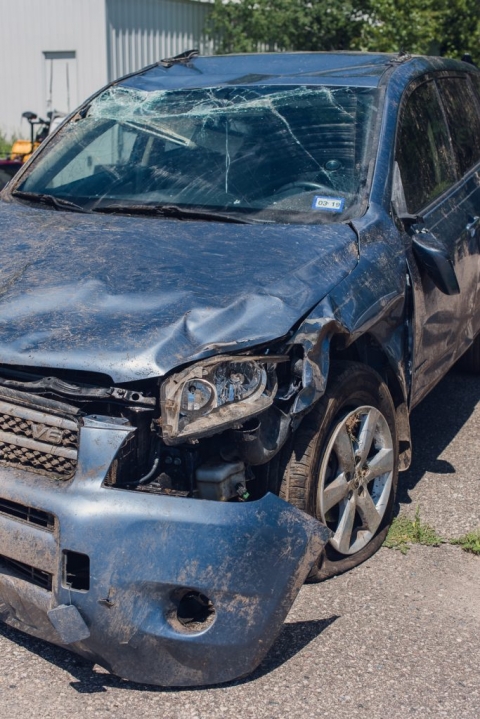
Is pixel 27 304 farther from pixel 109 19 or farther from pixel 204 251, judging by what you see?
pixel 109 19

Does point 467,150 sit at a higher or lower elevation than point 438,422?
higher

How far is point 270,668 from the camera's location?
3.12m

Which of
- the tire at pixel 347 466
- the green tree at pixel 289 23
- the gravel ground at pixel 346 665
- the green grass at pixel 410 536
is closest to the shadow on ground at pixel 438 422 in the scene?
the green grass at pixel 410 536

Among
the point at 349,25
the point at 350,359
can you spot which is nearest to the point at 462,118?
the point at 350,359

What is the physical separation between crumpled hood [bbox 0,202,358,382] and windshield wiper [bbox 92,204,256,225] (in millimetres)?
101

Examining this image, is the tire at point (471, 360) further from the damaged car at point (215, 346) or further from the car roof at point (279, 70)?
the car roof at point (279, 70)

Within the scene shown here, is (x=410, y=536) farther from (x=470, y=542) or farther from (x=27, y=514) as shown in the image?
(x=27, y=514)

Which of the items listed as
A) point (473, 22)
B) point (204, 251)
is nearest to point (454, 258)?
point (204, 251)

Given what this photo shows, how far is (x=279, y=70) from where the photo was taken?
4.79 m

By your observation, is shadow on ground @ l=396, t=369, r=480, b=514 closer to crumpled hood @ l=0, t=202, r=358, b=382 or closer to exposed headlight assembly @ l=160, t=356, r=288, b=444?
crumpled hood @ l=0, t=202, r=358, b=382

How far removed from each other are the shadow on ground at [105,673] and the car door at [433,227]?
A: 51.4 inches

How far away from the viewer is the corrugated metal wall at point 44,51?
610 inches

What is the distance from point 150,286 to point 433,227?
1724mm

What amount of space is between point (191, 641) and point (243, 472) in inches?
21.5
